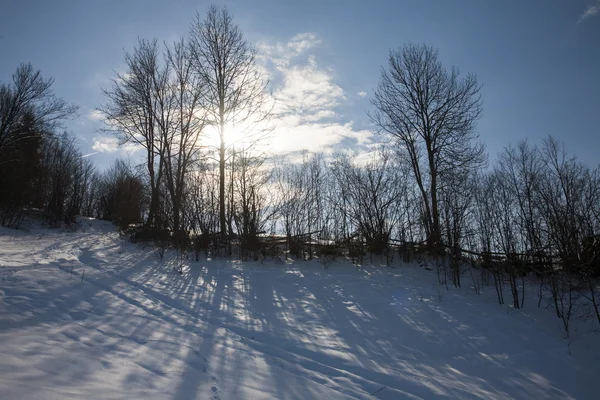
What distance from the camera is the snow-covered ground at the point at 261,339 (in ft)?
10.8

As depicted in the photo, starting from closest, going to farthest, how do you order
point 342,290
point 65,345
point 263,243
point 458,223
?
point 65,345 → point 342,290 → point 458,223 → point 263,243

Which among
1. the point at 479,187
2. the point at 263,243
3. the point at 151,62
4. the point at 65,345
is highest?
the point at 151,62

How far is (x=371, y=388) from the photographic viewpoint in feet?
13.9

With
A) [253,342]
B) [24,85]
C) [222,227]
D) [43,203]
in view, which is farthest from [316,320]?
[24,85]

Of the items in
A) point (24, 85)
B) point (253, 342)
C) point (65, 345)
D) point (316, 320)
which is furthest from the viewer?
point (24, 85)

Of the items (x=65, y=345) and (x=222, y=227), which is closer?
(x=65, y=345)

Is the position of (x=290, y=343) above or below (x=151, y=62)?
below

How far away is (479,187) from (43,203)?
2651 cm

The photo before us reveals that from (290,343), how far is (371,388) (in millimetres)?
1653

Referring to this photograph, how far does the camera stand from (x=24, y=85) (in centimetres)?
2169

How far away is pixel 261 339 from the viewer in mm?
5512

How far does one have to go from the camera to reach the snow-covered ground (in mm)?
3281

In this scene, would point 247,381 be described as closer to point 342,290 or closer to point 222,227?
point 342,290

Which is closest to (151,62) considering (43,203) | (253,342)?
(43,203)
